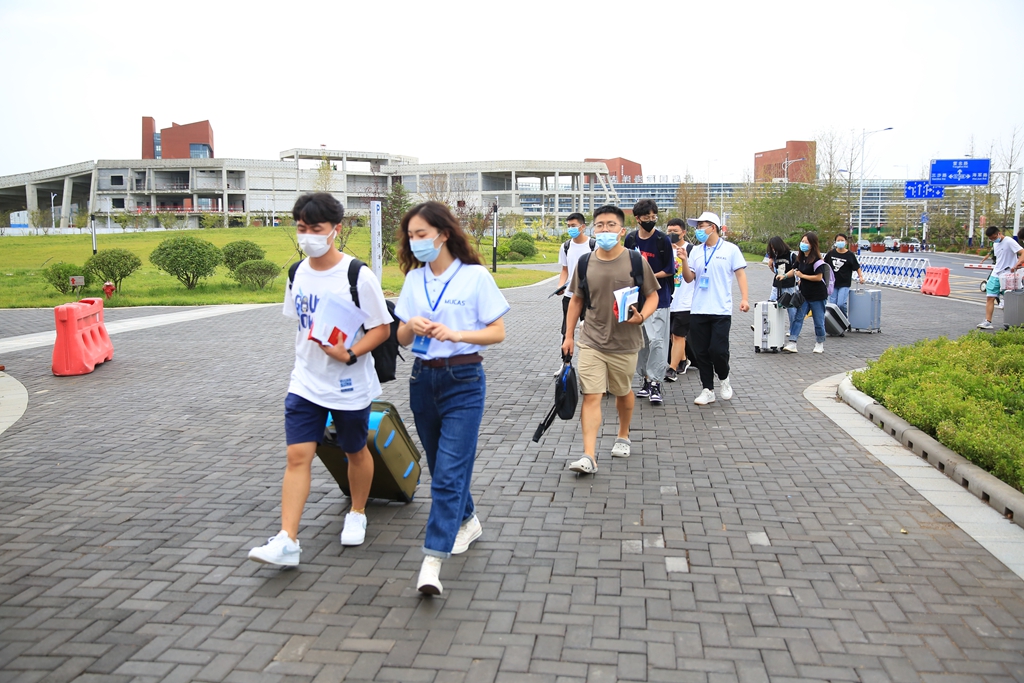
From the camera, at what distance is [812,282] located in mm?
11906

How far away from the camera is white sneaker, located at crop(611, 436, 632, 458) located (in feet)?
20.1

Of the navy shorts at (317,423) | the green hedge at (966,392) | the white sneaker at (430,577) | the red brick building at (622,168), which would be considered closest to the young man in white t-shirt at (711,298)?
the green hedge at (966,392)

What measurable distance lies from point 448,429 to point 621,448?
2606 mm

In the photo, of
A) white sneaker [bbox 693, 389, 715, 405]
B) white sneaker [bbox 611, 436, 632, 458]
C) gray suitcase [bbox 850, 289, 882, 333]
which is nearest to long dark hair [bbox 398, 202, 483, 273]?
white sneaker [bbox 611, 436, 632, 458]

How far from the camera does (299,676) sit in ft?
9.98

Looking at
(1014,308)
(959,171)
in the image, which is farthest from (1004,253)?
(959,171)

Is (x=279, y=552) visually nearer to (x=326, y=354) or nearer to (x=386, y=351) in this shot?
(x=326, y=354)

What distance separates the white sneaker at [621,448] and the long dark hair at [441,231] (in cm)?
259

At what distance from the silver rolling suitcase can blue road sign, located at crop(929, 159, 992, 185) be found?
3475cm

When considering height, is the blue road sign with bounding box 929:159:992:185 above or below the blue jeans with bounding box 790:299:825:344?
above

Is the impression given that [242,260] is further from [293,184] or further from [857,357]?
[293,184]

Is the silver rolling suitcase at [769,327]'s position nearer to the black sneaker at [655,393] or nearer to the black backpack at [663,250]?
the black sneaker at [655,393]

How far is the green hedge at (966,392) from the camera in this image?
5.55 metres

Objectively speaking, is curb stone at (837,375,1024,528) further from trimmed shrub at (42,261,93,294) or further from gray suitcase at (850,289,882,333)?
trimmed shrub at (42,261,93,294)
